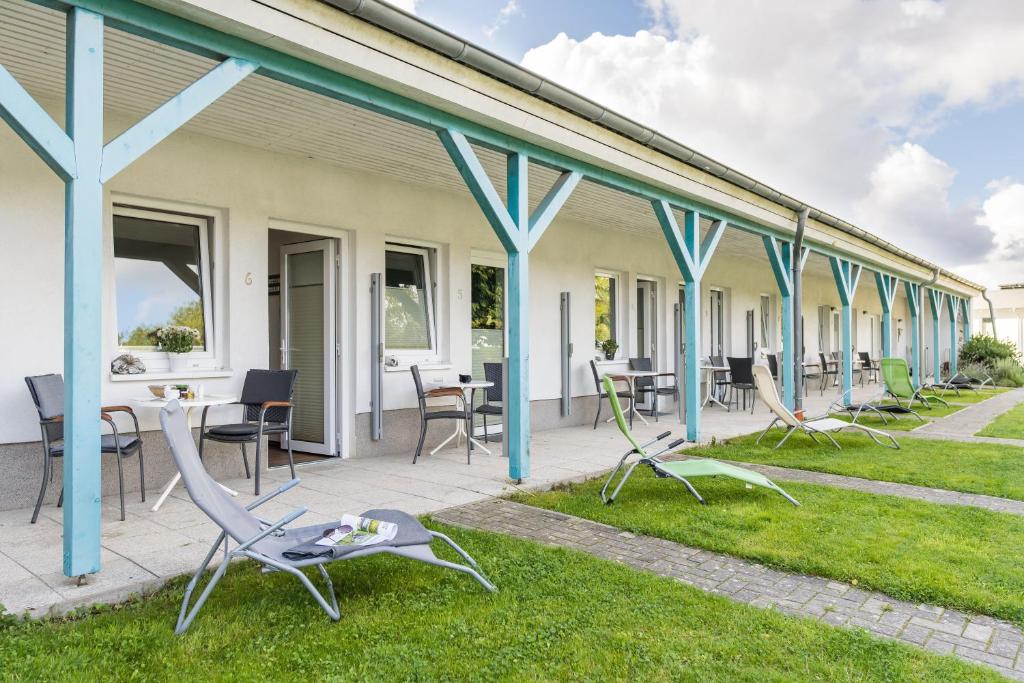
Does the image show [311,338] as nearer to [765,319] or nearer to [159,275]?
[159,275]

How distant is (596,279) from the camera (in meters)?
10.1

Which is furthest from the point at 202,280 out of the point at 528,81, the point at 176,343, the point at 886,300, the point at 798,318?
the point at 886,300

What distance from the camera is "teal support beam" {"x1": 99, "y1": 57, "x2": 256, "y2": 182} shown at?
304cm

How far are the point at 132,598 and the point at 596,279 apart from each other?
801cm

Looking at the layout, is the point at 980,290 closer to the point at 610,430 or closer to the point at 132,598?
the point at 610,430

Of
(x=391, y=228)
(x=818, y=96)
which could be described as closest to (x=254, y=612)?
(x=391, y=228)

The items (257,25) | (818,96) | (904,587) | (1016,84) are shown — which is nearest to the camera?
(904,587)

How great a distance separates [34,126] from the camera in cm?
282

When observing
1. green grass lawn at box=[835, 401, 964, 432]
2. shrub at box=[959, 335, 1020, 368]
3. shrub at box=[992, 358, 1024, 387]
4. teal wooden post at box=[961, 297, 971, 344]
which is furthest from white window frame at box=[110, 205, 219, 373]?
teal wooden post at box=[961, 297, 971, 344]

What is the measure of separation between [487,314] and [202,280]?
342 cm

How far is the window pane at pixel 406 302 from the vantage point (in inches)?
280

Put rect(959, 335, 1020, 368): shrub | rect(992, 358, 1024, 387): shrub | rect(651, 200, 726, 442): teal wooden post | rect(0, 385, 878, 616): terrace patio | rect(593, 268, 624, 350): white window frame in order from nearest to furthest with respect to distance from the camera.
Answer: rect(0, 385, 878, 616): terrace patio → rect(651, 200, 726, 442): teal wooden post → rect(593, 268, 624, 350): white window frame → rect(992, 358, 1024, 387): shrub → rect(959, 335, 1020, 368): shrub

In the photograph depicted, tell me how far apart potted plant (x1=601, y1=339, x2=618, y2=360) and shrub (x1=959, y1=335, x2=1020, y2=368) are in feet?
49.0

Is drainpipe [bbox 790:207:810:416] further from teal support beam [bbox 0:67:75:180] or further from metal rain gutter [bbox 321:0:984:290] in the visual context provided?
teal support beam [bbox 0:67:75:180]
